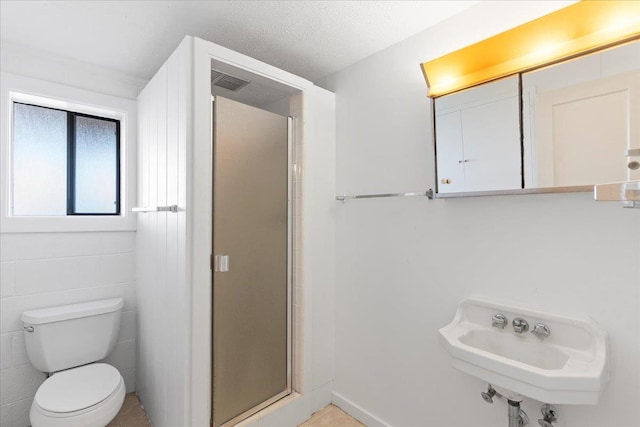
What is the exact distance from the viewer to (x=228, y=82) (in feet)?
7.43

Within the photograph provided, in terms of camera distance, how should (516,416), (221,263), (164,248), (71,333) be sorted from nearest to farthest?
1. (516,416)
2. (221,263)
3. (164,248)
4. (71,333)

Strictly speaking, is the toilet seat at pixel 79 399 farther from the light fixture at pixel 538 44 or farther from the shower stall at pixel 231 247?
the light fixture at pixel 538 44

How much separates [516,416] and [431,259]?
2.49 ft

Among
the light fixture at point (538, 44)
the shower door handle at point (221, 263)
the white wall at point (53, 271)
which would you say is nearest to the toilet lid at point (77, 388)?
the white wall at point (53, 271)

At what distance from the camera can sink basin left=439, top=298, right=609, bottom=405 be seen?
3.41ft

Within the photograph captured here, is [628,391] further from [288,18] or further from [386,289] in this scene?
[288,18]

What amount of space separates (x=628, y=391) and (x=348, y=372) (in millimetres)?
1443

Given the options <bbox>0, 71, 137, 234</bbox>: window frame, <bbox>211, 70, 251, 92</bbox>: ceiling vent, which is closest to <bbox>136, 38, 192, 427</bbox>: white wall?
<bbox>0, 71, 137, 234</bbox>: window frame

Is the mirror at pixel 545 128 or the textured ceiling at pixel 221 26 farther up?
the textured ceiling at pixel 221 26

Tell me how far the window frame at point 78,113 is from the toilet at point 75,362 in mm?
530

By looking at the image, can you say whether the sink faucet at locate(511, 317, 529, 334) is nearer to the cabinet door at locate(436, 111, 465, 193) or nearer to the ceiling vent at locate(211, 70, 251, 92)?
the cabinet door at locate(436, 111, 465, 193)

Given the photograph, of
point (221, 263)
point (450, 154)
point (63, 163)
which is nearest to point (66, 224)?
point (63, 163)

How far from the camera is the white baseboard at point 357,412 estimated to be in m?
1.96

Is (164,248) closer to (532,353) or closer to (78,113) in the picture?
(78,113)
